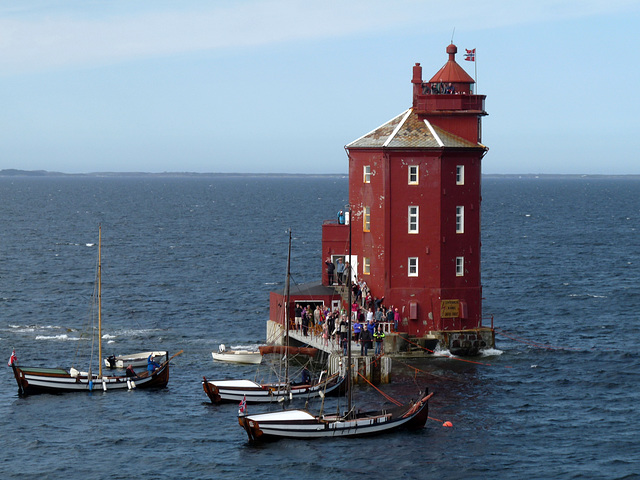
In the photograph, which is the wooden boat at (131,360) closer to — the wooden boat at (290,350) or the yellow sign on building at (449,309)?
the wooden boat at (290,350)

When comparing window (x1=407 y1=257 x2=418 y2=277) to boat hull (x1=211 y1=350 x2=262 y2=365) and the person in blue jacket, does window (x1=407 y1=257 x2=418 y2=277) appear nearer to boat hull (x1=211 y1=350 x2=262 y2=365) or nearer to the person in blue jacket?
boat hull (x1=211 y1=350 x2=262 y2=365)

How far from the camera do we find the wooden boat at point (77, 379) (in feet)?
179

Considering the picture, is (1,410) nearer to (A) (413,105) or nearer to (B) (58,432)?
(B) (58,432)

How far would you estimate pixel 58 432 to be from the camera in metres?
48.0

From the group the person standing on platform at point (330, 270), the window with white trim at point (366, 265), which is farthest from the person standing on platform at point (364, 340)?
the person standing on platform at point (330, 270)

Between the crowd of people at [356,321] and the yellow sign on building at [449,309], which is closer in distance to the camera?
the crowd of people at [356,321]

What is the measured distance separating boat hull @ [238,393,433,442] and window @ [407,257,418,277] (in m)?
15.0

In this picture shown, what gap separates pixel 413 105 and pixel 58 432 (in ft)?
99.8

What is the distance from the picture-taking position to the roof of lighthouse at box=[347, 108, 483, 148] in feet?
205

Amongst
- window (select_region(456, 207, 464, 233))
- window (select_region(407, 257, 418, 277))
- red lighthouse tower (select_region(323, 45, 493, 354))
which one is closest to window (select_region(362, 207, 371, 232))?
red lighthouse tower (select_region(323, 45, 493, 354))

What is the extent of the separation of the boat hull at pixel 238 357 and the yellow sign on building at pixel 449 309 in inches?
440

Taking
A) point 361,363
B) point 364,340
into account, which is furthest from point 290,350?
point 361,363

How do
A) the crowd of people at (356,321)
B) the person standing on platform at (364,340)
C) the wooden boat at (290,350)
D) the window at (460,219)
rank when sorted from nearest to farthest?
the person standing on platform at (364,340) < the crowd of people at (356,321) < the window at (460,219) < the wooden boat at (290,350)

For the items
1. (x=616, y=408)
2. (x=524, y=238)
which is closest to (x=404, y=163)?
(x=616, y=408)
